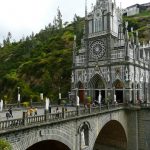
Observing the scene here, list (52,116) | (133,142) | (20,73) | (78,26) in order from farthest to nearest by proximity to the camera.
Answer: (78,26)
(20,73)
(133,142)
(52,116)

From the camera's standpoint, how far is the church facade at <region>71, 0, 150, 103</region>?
47.2 meters

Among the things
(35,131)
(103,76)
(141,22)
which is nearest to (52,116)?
(35,131)

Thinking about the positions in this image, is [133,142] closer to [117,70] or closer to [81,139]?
[117,70]

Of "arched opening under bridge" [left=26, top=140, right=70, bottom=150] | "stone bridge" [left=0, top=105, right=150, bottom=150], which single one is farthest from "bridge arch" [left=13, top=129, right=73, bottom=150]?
"arched opening under bridge" [left=26, top=140, right=70, bottom=150]

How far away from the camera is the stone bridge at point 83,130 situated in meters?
19.1

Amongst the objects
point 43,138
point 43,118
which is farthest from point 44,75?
point 43,138

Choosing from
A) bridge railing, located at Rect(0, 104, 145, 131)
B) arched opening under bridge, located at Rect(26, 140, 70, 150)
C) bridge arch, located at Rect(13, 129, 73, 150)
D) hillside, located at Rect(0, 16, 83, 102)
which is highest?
hillside, located at Rect(0, 16, 83, 102)

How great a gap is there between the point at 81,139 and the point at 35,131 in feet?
28.1

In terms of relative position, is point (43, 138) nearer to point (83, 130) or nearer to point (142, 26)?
point (83, 130)

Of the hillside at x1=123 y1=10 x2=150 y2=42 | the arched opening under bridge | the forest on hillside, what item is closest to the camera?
the arched opening under bridge

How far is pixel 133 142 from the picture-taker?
140 ft

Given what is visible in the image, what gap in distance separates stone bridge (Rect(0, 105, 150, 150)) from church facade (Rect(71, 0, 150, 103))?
4776 mm

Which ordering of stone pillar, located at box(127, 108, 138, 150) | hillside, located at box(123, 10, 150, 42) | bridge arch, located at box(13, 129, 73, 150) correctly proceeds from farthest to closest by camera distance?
hillside, located at box(123, 10, 150, 42) < stone pillar, located at box(127, 108, 138, 150) < bridge arch, located at box(13, 129, 73, 150)

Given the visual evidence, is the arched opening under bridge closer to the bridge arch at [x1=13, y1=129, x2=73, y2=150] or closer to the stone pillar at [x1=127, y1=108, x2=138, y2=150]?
the bridge arch at [x1=13, y1=129, x2=73, y2=150]
